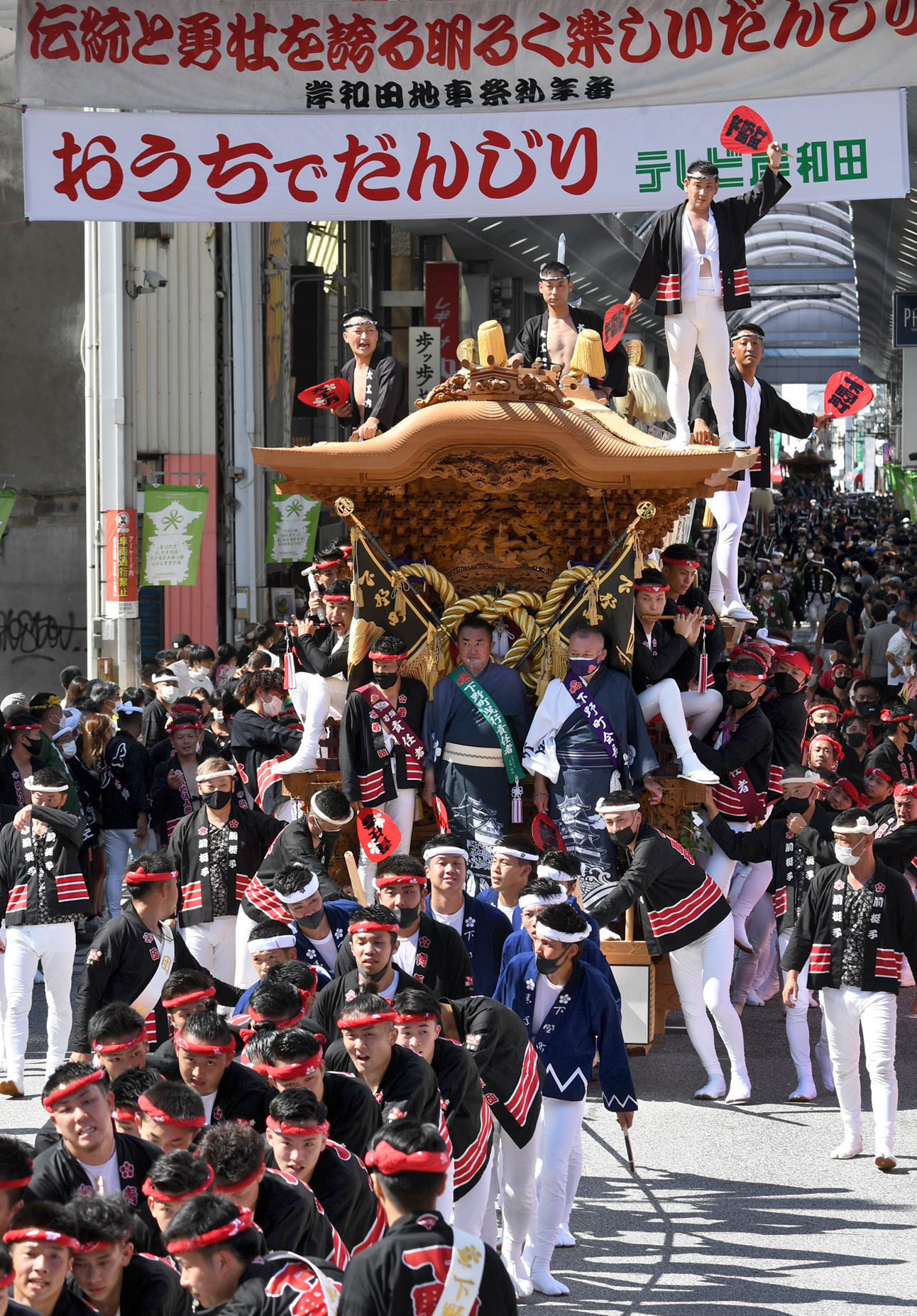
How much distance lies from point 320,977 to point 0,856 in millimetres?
2906

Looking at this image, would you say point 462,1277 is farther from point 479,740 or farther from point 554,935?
point 479,740

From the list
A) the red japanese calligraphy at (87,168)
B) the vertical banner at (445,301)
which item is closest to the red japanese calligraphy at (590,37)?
the red japanese calligraphy at (87,168)

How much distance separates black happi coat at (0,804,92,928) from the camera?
859 centimetres

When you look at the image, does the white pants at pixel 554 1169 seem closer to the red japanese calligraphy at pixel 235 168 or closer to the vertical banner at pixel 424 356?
the red japanese calligraphy at pixel 235 168

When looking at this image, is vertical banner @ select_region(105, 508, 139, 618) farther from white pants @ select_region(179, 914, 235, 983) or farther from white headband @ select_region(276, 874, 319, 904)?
white headband @ select_region(276, 874, 319, 904)

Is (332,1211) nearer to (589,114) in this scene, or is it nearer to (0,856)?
(0,856)

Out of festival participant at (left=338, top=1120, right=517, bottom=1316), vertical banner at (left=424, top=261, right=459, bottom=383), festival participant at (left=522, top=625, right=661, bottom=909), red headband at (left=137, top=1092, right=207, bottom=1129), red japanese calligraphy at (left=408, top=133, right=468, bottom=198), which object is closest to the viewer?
festival participant at (left=338, top=1120, right=517, bottom=1316)

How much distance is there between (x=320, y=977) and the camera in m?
6.53

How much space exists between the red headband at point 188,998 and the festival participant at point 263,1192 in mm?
1478

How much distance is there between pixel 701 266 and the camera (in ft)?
33.7

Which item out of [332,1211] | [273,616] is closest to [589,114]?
[332,1211]

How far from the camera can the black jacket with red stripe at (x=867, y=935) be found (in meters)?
7.60

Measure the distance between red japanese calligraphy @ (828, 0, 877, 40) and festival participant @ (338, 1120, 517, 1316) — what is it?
9074mm

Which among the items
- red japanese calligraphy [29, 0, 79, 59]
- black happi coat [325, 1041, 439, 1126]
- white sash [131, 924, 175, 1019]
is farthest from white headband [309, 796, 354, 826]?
red japanese calligraphy [29, 0, 79, 59]
